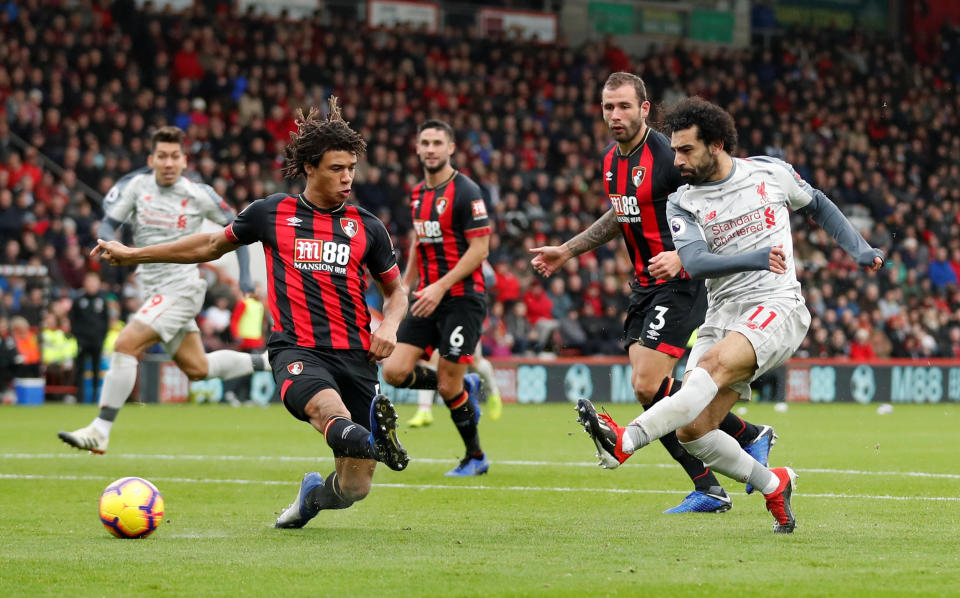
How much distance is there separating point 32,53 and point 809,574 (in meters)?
21.4

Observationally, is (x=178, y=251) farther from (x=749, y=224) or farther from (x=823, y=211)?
(x=823, y=211)

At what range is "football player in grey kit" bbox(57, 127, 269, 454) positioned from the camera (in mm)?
11367

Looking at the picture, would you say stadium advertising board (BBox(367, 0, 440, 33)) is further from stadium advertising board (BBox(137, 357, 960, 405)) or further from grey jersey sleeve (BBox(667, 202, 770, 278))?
grey jersey sleeve (BBox(667, 202, 770, 278))

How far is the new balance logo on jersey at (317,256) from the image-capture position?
7215 mm

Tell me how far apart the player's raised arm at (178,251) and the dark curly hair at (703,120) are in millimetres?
2415

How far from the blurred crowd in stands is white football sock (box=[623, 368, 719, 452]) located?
16.1 meters

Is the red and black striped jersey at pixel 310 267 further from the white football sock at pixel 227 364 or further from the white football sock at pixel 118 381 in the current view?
the white football sock at pixel 227 364

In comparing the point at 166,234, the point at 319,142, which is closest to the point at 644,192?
the point at 319,142

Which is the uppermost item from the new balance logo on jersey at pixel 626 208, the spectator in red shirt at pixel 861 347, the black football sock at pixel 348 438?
the new balance logo on jersey at pixel 626 208

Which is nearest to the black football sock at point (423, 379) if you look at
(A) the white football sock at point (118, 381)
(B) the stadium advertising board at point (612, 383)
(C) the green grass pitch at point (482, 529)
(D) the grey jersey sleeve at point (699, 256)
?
(C) the green grass pitch at point (482, 529)

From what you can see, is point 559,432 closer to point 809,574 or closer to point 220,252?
point 220,252

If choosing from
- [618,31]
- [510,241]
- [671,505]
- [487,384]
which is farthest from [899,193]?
[671,505]

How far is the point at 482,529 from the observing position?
724 cm

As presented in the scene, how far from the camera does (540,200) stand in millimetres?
27375
